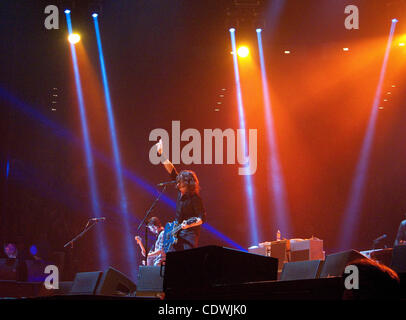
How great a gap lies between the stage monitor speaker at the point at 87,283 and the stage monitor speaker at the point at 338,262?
1.58 m

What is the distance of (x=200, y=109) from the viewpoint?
10.9 m

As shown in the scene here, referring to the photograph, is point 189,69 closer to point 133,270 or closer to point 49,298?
point 133,270

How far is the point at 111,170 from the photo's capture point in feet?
35.2

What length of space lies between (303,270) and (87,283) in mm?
1530

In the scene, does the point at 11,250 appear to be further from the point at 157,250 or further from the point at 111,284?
Answer: the point at 111,284

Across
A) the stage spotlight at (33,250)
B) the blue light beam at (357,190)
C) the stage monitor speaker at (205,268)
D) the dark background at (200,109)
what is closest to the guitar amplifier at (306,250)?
the dark background at (200,109)

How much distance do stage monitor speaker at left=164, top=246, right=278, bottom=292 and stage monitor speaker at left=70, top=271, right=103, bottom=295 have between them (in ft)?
5.62

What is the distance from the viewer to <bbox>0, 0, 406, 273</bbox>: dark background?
26.3 ft

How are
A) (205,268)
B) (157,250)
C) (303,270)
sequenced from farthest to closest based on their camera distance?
(157,250), (303,270), (205,268)

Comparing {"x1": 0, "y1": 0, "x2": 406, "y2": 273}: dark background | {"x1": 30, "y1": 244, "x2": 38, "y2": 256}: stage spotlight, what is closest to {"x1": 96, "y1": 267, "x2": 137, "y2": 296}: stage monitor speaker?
{"x1": 0, "y1": 0, "x2": 406, "y2": 273}: dark background

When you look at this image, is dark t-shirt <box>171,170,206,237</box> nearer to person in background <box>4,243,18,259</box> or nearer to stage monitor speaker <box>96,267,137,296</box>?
stage monitor speaker <box>96,267,137,296</box>

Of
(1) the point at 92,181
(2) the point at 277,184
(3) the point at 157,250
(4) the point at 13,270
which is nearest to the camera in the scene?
(3) the point at 157,250

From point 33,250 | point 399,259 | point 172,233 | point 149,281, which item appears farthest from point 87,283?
point 33,250
